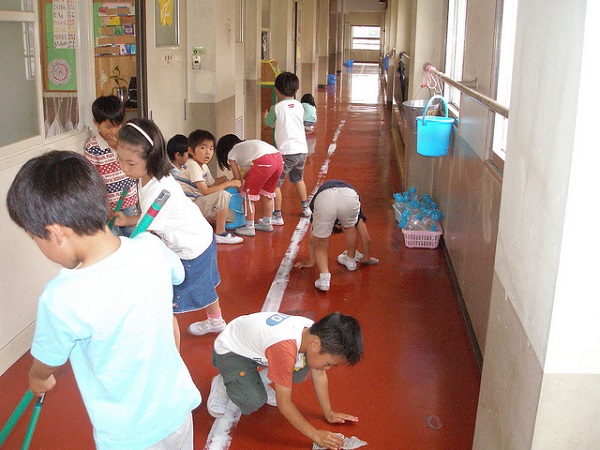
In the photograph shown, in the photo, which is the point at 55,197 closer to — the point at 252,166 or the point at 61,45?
the point at 61,45

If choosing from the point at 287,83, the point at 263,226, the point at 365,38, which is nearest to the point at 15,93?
the point at 263,226

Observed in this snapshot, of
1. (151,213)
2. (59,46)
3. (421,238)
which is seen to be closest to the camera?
(151,213)

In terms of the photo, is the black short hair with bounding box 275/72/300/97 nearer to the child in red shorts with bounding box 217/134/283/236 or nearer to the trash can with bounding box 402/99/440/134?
the child in red shorts with bounding box 217/134/283/236

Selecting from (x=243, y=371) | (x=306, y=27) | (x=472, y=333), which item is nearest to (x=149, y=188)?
(x=243, y=371)

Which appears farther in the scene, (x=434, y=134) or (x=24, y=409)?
(x=434, y=134)

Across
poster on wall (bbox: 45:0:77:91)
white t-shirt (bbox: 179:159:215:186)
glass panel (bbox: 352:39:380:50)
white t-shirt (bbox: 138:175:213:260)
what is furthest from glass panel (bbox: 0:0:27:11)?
glass panel (bbox: 352:39:380:50)

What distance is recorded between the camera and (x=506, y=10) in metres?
3.59

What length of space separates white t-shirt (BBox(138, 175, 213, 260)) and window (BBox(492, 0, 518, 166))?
158 centimetres

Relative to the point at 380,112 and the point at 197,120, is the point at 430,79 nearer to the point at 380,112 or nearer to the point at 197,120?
the point at 197,120

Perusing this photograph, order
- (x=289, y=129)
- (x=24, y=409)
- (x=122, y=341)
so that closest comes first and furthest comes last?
1. (x=122, y=341)
2. (x=24, y=409)
3. (x=289, y=129)

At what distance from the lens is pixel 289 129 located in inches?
243

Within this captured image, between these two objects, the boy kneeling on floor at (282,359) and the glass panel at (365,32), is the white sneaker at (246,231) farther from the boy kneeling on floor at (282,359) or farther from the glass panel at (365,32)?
the glass panel at (365,32)

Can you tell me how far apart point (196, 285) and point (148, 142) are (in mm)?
789

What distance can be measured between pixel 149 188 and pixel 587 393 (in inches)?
81.1
